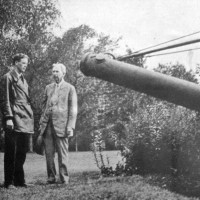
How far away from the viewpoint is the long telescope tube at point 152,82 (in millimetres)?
3758

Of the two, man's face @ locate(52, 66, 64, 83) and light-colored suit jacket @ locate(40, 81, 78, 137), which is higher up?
man's face @ locate(52, 66, 64, 83)

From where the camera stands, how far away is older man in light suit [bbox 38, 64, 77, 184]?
661 cm

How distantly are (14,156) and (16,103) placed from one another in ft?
2.53

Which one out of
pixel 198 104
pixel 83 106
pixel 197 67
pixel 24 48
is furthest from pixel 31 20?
pixel 198 104

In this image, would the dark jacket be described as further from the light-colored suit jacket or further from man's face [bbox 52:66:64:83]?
man's face [bbox 52:66:64:83]

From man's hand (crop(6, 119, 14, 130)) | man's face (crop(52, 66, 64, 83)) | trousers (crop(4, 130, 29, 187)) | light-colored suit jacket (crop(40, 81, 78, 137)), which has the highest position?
man's face (crop(52, 66, 64, 83))

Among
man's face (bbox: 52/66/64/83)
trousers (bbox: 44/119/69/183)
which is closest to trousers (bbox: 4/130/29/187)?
trousers (bbox: 44/119/69/183)

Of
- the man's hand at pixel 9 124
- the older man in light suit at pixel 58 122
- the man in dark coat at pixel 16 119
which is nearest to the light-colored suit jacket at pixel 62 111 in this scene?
the older man in light suit at pixel 58 122

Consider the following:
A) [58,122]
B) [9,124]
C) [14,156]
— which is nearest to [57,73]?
[58,122]

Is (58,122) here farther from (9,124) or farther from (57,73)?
(9,124)

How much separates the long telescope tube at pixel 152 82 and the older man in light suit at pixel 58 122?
2.81 meters

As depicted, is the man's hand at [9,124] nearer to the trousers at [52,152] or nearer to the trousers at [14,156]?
the trousers at [14,156]

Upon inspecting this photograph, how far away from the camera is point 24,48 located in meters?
25.7

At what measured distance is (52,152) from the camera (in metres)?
6.69
